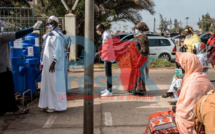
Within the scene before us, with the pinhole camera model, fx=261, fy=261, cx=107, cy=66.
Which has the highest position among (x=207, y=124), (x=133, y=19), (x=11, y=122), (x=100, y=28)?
(x=133, y=19)

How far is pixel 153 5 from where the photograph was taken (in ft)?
60.3

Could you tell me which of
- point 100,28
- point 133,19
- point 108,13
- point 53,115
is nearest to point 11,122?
point 53,115

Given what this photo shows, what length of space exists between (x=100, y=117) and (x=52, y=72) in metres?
1.36

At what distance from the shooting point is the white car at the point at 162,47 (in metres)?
15.2

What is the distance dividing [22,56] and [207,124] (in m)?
4.77

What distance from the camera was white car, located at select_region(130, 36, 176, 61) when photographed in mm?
15211

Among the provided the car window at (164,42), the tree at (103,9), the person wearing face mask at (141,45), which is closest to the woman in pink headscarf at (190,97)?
the person wearing face mask at (141,45)

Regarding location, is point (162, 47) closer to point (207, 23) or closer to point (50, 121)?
point (50, 121)

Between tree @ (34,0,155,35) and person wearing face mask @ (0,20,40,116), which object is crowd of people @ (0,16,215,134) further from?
tree @ (34,0,155,35)

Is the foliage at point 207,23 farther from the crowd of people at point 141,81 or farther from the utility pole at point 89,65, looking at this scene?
the utility pole at point 89,65

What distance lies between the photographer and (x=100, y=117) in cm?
530

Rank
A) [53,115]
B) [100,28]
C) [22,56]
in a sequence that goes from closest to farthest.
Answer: [53,115] < [22,56] < [100,28]

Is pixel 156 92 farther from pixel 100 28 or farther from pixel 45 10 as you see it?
pixel 45 10

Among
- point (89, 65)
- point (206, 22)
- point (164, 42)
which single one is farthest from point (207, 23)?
point (89, 65)
